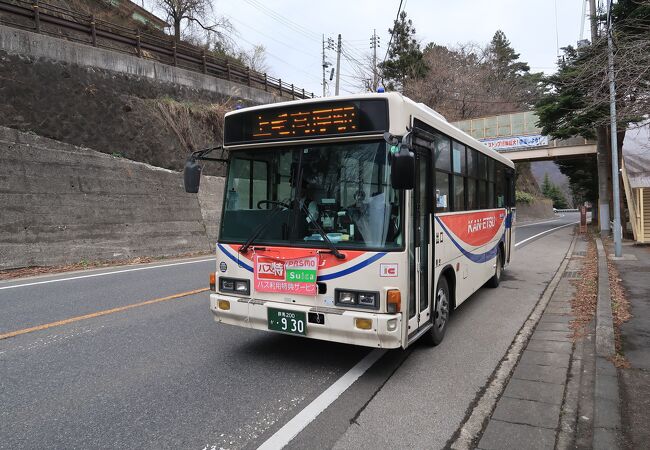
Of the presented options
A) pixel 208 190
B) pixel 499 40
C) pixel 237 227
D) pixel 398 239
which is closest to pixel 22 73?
pixel 208 190

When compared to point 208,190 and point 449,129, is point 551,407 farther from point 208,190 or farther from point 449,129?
point 208,190

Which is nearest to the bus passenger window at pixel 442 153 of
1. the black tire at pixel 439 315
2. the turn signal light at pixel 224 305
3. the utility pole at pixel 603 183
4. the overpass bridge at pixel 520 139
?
the black tire at pixel 439 315

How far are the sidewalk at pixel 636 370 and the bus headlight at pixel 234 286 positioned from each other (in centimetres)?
366

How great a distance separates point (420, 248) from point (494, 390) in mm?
1591

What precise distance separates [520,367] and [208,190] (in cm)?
1751

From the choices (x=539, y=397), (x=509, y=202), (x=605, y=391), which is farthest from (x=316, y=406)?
(x=509, y=202)

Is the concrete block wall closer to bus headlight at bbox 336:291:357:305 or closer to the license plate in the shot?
the license plate

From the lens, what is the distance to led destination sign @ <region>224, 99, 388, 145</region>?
4391 mm

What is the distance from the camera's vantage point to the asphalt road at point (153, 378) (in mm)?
3410

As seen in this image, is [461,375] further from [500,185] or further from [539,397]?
[500,185]

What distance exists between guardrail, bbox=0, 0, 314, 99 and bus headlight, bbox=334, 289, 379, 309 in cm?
1924

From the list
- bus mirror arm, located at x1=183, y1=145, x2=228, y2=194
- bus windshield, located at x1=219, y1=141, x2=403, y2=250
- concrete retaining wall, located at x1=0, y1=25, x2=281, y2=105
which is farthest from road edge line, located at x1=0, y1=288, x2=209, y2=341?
concrete retaining wall, located at x1=0, y1=25, x2=281, y2=105

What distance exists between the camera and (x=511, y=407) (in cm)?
392

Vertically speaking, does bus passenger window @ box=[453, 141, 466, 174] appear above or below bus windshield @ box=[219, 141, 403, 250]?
above
